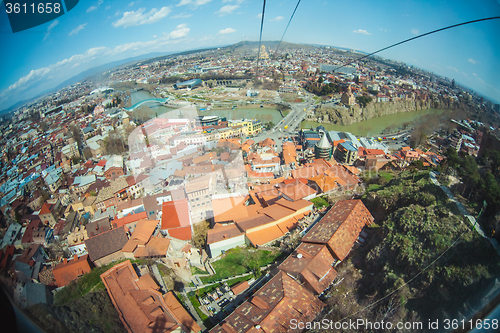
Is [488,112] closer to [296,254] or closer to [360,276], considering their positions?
[360,276]

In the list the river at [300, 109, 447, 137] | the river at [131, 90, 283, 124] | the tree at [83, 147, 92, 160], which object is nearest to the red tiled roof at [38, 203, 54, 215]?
the tree at [83, 147, 92, 160]

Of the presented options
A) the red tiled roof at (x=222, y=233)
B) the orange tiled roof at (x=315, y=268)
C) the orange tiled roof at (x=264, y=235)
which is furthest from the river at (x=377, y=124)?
the red tiled roof at (x=222, y=233)

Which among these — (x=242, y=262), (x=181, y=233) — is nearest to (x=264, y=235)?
(x=242, y=262)

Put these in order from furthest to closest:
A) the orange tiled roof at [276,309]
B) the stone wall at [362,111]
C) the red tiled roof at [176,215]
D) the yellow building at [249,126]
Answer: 1. the yellow building at [249,126]
2. the stone wall at [362,111]
3. the red tiled roof at [176,215]
4. the orange tiled roof at [276,309]

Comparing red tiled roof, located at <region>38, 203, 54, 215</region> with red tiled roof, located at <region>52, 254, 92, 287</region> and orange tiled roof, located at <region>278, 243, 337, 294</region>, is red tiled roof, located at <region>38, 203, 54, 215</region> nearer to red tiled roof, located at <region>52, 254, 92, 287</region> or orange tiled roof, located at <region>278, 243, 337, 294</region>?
red tiled roof, located at <region>52, 254, 92, 287</region>

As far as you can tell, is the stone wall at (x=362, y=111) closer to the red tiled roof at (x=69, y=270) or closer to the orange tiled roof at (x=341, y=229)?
the orange tiled roof at (x=341, y=229)

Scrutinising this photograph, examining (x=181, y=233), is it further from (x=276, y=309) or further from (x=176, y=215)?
(x=276, y=309)
